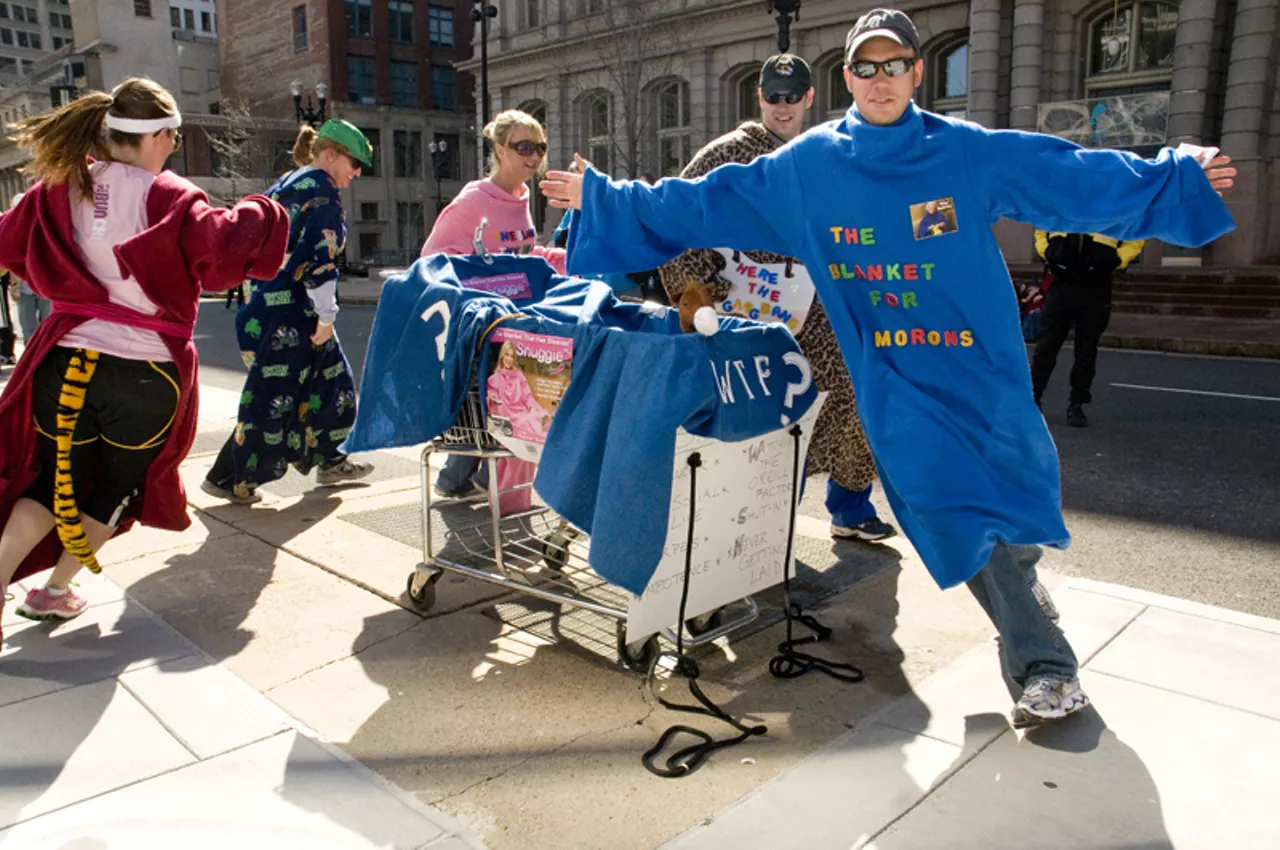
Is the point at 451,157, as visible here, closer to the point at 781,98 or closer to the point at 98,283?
the point at 781,98

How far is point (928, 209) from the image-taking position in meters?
3.07

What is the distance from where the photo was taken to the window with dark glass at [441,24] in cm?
5947

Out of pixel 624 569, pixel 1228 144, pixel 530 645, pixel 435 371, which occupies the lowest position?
pixel 530 645

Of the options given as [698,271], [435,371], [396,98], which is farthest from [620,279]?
[396,98]

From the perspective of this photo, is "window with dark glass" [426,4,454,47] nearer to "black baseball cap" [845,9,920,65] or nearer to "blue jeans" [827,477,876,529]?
"blue jeans" [827,477,876,529]

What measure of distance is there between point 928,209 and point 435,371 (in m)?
1.90

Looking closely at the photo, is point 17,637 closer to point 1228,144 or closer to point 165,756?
point 165,756

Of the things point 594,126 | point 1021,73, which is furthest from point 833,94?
point 594,126

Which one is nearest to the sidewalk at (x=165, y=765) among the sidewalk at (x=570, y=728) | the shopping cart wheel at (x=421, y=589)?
the sidewalk at (x=570, y=728)

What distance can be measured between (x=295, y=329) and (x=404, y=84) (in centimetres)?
5749

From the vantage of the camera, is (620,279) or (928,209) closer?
(928,209)

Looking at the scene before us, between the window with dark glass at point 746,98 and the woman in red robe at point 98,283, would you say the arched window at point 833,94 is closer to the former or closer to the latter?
the window with dark glass at point 746,98

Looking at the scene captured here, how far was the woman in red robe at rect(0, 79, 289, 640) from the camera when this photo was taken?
11.7 feet

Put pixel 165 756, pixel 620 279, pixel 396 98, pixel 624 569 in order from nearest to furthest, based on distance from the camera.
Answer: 1. pixel 165 756
2. pixel 624 569
3. pixel 620 279
4. pixel 396 98
